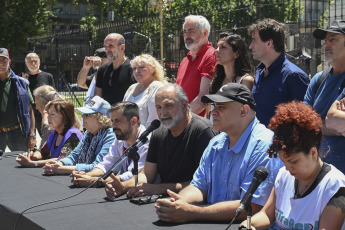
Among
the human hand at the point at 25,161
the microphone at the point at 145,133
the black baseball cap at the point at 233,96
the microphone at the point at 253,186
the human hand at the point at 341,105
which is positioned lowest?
the human hand at the point at 25,161

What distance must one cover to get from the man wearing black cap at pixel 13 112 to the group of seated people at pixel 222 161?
221cm

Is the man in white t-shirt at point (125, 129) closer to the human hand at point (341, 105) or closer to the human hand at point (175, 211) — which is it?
the human hand at point (175, 211)

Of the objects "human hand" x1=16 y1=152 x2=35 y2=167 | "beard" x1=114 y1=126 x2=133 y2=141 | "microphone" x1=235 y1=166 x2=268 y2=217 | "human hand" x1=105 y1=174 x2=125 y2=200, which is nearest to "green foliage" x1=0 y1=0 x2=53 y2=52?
"human hand" x1=16 y1=152 x2=35 y2=167

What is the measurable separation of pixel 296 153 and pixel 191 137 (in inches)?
57.3

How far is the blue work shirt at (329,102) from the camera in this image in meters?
3.16

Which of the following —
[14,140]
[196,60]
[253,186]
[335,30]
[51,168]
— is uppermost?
[335,30]

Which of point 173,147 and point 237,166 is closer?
point 237,166

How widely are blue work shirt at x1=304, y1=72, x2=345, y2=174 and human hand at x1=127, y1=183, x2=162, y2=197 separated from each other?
1201 mm

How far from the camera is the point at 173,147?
3.83m

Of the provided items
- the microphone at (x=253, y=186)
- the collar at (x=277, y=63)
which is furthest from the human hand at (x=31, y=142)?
the microphone at (x=253, y=186)

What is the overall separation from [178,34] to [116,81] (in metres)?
3.72

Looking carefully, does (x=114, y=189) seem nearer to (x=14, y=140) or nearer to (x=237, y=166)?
(x=237, y=166)

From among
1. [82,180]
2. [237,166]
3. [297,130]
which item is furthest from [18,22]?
[297,130]

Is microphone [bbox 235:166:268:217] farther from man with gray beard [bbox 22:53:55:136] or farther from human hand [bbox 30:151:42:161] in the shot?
man with gray beard [bbox 22:53:55:136]
